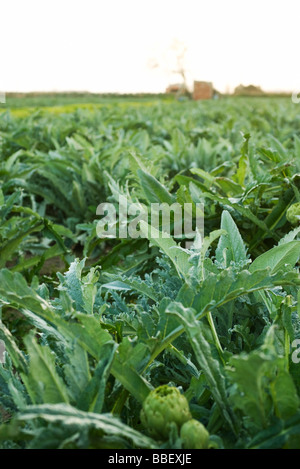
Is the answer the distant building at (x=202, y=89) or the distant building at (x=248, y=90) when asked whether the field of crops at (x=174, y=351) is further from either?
the distant building at (x=248, y=90)

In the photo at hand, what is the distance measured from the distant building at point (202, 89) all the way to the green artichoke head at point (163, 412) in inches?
1256

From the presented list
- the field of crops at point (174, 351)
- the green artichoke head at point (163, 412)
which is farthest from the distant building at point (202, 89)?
the green artichoke head at point (163, 412)

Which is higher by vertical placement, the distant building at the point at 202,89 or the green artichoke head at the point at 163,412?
the distant building at the point at 202,89

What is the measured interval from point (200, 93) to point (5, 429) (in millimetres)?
32743

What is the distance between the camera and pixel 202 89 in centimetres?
3206

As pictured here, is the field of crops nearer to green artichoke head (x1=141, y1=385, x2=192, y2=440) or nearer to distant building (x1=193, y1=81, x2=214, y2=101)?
green artichoke head (x1=141, y1=385, x2=192, y2=440)

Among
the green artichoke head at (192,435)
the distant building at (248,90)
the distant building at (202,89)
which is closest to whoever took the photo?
the green artichoke head at (192,435)

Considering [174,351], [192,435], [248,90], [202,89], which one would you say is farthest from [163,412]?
[248,90]

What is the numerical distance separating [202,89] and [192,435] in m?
32.8

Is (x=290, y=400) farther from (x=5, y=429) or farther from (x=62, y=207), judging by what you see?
(x=62, y=207)

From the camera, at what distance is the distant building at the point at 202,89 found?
31.6 m

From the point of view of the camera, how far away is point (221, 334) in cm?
141

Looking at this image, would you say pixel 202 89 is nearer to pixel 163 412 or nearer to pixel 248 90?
Result: pixel 248 90

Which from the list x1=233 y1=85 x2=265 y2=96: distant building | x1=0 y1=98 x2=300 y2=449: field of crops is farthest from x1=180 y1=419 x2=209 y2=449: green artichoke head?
x1=233 y1=85 x2=265 y2=96: distant building
